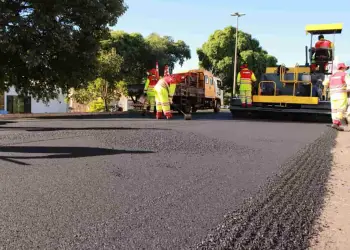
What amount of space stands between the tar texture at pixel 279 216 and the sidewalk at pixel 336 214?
9cm

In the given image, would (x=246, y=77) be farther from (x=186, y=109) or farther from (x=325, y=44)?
(x=186, y=109)

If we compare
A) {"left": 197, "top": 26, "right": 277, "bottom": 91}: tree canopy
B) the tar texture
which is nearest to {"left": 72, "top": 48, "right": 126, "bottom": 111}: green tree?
the tar texture

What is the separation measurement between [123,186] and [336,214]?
7.57ft

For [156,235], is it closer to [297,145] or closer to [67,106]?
[297,145]

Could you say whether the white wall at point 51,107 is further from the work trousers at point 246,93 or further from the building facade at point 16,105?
the work trousers at point 246,93

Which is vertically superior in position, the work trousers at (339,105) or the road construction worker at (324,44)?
the road construction worker at (324,44)

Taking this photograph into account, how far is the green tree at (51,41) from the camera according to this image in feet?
48.2

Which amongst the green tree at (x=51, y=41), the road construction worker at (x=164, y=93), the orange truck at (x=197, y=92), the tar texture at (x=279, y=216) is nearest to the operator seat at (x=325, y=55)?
the road construction worker at (x=164, y=93)

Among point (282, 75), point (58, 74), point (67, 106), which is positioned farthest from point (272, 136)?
point (67, 106)

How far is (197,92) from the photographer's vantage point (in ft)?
67.3

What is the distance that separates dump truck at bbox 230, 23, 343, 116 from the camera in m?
15.1

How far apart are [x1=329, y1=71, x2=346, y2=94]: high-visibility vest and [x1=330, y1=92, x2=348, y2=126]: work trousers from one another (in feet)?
0.35

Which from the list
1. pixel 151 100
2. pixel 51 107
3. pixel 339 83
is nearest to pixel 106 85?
pixel 151 100

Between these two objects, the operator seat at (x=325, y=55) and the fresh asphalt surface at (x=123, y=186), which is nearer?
the fresh asphalt surface at (x=123, y=186)
